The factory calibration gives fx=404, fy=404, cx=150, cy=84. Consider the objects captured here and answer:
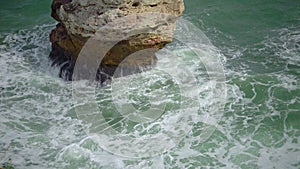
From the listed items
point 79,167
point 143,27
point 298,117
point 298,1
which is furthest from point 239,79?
point 298,1

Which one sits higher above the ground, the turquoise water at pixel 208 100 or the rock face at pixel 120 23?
the rock face at pixel 120 23

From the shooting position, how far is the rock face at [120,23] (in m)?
6.28

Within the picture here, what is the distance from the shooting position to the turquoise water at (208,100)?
17.5 feet

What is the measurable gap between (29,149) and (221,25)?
5197mm

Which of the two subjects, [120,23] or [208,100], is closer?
[120,23]

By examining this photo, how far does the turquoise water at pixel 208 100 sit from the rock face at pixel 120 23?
1.83ft

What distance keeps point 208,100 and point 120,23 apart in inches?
72.9

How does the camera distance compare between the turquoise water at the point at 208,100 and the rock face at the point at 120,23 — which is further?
the rock face at the point at 120,23

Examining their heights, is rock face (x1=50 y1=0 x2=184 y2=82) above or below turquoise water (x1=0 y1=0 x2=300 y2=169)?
above

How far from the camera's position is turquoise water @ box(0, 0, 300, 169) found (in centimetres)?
532

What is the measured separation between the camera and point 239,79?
6922mm

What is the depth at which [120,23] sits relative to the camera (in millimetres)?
6277

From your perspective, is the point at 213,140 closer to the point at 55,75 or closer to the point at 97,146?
the point at 97,146

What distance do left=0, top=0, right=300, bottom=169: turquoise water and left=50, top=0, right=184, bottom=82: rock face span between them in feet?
1.83
